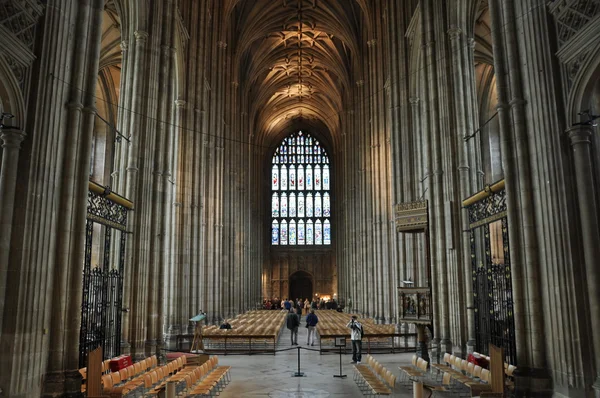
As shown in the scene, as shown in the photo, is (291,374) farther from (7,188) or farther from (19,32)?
(19,32)

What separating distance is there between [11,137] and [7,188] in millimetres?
843

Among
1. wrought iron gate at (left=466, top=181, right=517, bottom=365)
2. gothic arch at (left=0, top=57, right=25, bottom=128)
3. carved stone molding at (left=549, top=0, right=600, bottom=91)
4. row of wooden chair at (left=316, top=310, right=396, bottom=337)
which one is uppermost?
carved stone molding at (left=549, top=0, right=600, bottom=91)

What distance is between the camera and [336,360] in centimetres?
1566

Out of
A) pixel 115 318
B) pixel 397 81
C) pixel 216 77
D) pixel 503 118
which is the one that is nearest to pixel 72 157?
pixel 115 318

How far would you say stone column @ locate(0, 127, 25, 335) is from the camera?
7.88 m

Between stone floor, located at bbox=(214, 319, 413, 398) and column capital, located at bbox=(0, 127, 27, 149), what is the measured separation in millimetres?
6133

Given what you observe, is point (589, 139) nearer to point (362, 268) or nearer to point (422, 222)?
point (422, 222)

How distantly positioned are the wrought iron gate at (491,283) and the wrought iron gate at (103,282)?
896 centimetres

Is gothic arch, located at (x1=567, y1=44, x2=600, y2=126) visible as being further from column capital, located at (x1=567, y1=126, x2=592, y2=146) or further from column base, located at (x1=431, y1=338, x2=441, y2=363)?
column base, located at (x1=431, y1=338, x2=441, y2=363)

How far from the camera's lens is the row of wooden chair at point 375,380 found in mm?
9172

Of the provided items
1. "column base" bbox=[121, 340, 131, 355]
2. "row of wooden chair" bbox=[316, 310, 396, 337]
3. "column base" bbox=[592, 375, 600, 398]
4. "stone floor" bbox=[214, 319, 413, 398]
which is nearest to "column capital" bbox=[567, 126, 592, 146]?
"column base" bbox=[592, 375, 600, 398]

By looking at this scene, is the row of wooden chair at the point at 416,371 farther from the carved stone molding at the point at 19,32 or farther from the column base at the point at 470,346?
the carved stone molding at the point at 19,32

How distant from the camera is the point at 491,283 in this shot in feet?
38.4

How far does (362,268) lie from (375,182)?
7.42 meters
